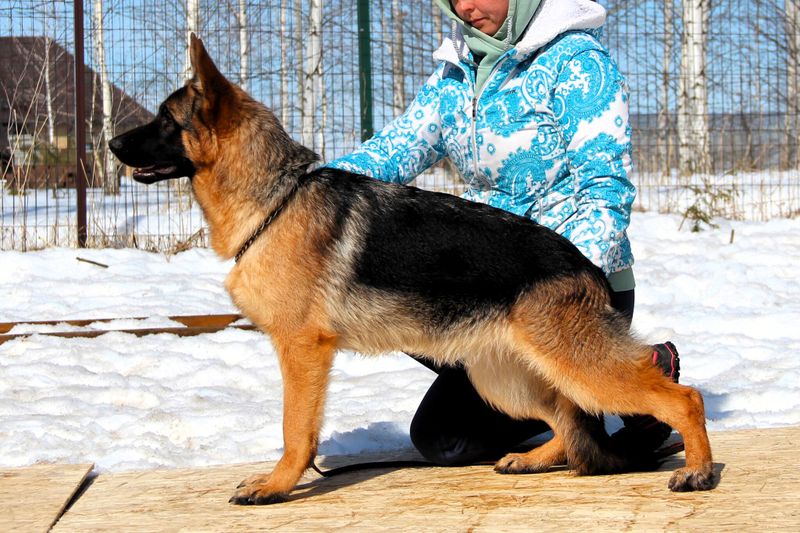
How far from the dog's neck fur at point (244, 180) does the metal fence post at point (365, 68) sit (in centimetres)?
560

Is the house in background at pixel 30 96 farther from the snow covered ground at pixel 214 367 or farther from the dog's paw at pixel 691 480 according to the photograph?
the dog's paw at pixel 691 480

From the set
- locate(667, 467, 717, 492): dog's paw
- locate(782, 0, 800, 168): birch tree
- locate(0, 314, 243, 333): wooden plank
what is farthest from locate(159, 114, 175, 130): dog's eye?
locate(782, 0, 800, 168): birch tree

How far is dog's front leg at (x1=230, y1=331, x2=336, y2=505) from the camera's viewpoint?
2.94 meters

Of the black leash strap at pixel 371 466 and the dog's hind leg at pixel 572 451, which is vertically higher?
the dog's hind leg at pixel 572 451

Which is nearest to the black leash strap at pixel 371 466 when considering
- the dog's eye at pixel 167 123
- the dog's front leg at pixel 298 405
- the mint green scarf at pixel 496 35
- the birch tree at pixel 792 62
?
the dog's front leg at pixel 298 405

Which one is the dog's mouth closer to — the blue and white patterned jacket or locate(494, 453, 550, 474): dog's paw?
the blue and white patterned jacket

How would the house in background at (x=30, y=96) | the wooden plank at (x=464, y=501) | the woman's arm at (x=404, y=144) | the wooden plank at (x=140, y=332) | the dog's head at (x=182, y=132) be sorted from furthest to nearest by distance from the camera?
the house in background at (x=30, y=96) < the wooden plank at (x=140, y=332) < the woman's arm at (x=404, y=144) < the dog's head at (x=182, y=132) < the wooden plank at (x=464, y=501)

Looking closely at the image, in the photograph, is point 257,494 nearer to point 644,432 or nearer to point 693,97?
point 644,432

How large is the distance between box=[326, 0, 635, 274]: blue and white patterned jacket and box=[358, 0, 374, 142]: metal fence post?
4975 mm

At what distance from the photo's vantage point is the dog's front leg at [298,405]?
2.94 meters

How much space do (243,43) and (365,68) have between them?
4.87 ft

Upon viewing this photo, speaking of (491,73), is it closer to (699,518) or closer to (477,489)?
(477,489)

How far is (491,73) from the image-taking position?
11.6 feet

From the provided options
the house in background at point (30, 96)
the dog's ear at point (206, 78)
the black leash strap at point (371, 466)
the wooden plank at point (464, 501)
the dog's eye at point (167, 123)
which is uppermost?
the house in background at point (30, 96)
